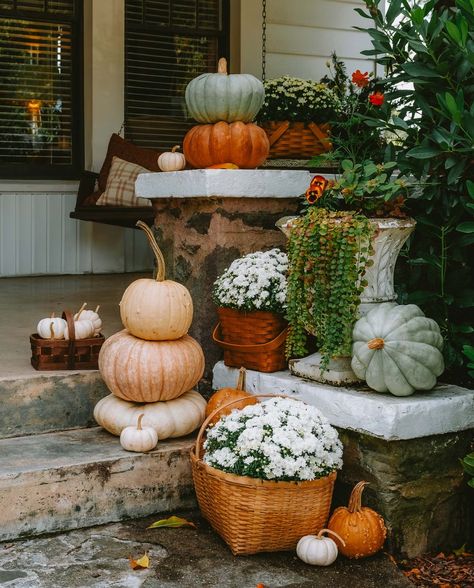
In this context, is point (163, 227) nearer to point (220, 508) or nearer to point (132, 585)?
point (220, 508)

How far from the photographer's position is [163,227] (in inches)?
169

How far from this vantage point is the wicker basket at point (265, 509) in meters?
2.97

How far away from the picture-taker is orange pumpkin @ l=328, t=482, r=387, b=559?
2988 millimetres

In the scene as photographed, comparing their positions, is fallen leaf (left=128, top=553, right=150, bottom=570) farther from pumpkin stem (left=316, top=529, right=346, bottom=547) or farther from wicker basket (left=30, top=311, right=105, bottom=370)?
wicker basket (left=30, top=311, right=105, bottom=370)

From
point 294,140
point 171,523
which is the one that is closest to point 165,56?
point 294,140

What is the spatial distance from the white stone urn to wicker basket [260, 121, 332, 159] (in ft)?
5.95

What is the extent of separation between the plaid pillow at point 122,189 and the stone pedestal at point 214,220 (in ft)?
7.30

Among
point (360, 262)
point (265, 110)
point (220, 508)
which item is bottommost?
point (220, 508)

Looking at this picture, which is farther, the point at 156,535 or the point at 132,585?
the point at 156,535

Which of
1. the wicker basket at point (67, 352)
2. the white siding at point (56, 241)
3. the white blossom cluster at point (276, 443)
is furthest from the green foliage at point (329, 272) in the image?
the white siding at point (56, 241)

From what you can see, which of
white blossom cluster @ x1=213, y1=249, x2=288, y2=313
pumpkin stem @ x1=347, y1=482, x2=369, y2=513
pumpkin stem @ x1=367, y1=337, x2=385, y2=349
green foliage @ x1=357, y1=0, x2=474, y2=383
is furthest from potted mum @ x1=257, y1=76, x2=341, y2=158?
pumpkin stem @ x1=347, y1=482, x2=369, y2=513

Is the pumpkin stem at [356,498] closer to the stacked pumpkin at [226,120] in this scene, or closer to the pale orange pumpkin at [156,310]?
the pale orange pumpkin at [156,310]

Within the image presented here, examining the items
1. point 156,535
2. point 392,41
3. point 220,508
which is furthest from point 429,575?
point 392,41

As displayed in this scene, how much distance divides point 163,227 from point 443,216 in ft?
4.61
